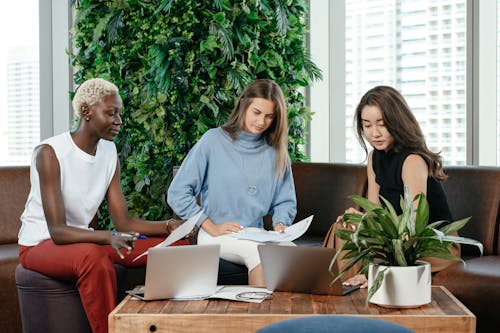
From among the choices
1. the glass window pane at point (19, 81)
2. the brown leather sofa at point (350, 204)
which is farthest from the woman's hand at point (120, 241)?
the glass window pane at point (19, 81)

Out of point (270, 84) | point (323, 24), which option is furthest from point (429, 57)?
point (270, 84)

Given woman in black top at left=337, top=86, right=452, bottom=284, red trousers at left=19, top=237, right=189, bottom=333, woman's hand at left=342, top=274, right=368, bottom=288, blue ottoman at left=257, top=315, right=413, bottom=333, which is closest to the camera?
blue ottoman at left=257, top=315, right=413, bottom=333

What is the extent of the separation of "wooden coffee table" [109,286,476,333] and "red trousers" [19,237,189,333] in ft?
1.54

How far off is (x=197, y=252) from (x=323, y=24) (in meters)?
3.09

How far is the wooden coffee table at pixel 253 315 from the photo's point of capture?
227cm

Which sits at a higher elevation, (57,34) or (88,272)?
(57,34)

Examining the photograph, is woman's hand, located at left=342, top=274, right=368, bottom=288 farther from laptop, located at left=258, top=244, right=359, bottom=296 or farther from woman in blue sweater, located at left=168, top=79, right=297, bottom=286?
woman in blue sweater, located at left=168, top=79, right=297, bottom=286

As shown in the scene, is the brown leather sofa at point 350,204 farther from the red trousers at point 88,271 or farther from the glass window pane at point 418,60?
the glass window pane at point 418,60

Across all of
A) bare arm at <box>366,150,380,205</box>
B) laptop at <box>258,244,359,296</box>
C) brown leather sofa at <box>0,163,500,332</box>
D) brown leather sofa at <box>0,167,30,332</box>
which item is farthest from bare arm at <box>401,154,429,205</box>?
brown leather sofa at <box>0,167,30,332</box>

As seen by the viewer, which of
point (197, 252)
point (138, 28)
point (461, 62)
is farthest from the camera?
point (461, 62)

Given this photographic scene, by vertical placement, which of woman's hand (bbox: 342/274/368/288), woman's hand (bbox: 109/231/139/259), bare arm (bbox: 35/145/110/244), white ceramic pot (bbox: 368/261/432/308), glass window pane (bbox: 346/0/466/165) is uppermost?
glass window pane (bbox: 346/0/466/165)

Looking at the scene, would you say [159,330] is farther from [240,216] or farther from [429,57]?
[429,57]

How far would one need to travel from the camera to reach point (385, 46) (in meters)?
5.29

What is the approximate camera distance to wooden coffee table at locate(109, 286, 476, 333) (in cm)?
227
